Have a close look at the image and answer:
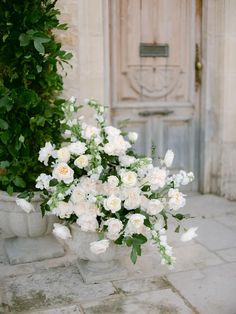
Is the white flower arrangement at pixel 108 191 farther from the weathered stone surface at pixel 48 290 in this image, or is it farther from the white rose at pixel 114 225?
the weathered stone surface at pixel 48 290

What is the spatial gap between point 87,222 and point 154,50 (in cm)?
222

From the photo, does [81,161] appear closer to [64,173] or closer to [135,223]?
[64,173]

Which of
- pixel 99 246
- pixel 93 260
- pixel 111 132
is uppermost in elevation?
pixel 111 132

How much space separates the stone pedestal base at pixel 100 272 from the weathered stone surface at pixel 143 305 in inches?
8.5

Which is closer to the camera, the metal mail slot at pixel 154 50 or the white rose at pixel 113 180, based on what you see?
the white rose at pixel 113 180

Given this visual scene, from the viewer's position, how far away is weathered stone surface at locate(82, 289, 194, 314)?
230cm

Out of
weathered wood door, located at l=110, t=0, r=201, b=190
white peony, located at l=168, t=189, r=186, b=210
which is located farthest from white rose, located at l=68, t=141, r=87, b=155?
weathered wood door, located at l=110, t=0, r=201, b=190

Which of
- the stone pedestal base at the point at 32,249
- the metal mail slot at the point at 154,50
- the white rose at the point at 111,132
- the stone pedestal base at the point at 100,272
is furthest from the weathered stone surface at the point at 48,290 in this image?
the metal mail slot at the point at 154,50

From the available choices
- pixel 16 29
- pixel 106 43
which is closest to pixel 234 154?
pixel 106 43

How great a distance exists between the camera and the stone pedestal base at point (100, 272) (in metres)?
2.60

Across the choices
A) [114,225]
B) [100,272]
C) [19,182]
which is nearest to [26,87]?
[19,182]

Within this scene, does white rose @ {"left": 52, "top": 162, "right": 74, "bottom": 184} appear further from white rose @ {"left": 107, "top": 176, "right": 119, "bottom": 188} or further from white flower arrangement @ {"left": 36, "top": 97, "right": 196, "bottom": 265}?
white rose @ {"left": 107, "top": 176, "right": 119, "bottom": 188}

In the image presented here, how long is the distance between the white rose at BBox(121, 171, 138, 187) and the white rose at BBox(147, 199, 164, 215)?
165 mm

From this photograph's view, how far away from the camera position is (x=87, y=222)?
2365mm
